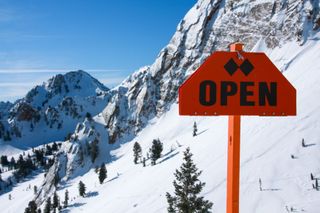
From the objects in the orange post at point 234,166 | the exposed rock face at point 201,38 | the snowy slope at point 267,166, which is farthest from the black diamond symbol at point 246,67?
the exposed rock face at point 201,38

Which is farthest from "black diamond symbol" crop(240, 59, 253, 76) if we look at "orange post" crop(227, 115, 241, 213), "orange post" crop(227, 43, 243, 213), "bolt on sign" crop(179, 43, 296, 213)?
"orange post" crop(227, 115, 241, 213)

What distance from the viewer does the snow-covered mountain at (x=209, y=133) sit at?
33.4m

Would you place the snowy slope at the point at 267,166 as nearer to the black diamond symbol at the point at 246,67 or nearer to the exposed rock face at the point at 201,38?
the black diamond symbol at the point at 246,67

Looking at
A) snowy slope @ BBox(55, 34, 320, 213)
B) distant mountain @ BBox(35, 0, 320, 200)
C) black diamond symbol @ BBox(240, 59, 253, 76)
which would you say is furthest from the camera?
distant mountain @ BBox(35, 0, 320, 200)

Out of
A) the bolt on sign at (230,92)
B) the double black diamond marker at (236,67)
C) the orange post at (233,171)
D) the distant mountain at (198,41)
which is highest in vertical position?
the distant mountain at (198,41)

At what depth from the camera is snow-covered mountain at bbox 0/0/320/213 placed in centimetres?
3341

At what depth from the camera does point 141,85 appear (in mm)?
151125

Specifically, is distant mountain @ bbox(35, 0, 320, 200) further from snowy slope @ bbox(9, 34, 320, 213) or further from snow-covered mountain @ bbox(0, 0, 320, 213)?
snowy slope @ bbox(9, 34, 320, 213)

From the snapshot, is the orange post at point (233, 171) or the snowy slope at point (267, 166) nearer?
the orange post at point (233, 171)

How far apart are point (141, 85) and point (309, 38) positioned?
75058 millimetres

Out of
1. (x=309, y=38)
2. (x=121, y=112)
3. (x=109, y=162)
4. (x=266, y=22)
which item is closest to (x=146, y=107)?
(x=121, y=112)

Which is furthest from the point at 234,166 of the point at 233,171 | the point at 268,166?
the point at 268,166

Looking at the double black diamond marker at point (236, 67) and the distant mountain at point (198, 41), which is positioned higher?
the distant mountain at point (198, 41)

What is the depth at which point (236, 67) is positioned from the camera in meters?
4.66
